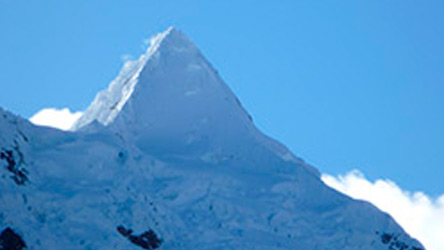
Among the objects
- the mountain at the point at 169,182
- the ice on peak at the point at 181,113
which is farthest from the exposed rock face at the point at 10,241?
the ice on peak at the point at 181,113

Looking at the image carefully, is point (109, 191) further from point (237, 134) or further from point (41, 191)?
point (237, 134)

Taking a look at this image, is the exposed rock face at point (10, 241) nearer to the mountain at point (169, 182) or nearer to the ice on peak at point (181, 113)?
the mountain at point (169, 182)

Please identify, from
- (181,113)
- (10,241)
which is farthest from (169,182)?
(10,241)

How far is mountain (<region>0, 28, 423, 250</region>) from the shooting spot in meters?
135

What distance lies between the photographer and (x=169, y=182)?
160 m

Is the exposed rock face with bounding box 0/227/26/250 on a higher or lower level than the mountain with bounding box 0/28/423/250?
lower

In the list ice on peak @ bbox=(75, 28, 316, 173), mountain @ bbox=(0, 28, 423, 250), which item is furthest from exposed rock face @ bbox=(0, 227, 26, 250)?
ice on peak @ bbox=(75, 28, 316, 173)

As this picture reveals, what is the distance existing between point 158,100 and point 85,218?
5010 centimetres

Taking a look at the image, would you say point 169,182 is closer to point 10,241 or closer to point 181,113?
point 181,113

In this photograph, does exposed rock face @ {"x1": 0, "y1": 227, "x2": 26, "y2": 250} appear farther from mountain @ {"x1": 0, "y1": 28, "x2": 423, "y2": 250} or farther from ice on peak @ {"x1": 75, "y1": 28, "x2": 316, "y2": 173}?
ice on peak @ {"x1": 75, "y1": 28, "x2": 316, "y2": 173}

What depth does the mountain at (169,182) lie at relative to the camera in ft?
444

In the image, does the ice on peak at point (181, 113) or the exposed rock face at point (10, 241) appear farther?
the ice on peak at point (181, 113)

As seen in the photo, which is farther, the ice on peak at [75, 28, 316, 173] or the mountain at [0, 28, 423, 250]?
the ice on peak at [75, 28, 316, 173]

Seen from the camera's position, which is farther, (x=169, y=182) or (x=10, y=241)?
(x=169, y=182)
